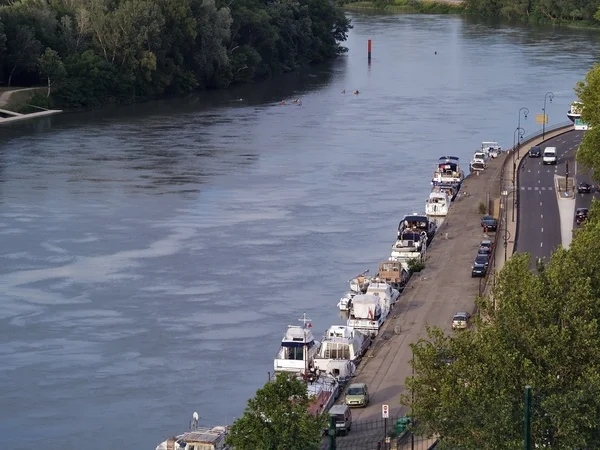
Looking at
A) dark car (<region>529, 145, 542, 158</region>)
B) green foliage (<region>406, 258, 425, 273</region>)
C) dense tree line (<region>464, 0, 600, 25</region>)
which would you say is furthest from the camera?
dense tree line (<region>464, 0, 600, 25</region>)

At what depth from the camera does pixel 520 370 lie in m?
18.0

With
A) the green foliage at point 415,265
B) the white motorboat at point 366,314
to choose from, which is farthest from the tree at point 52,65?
the white motorboat at point 366,314

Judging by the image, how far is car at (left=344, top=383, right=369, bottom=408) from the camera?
23.2 metres

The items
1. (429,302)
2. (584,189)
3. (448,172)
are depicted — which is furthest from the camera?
(448,172)

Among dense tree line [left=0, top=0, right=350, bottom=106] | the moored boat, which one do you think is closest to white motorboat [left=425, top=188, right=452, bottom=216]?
the moored boat

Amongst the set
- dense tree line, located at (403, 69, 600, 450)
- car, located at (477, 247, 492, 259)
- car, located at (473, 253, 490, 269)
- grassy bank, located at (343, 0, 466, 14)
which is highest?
dense tree line, located at (403, 69, 600, 450)

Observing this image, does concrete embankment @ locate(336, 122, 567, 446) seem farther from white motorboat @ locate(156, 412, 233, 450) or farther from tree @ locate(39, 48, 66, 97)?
tree @ locate(39, 48, 66, 97)

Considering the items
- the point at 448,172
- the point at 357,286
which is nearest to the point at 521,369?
the point at 357,286

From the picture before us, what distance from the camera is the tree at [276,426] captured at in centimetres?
1777

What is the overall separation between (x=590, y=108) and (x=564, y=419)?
29.8 meters

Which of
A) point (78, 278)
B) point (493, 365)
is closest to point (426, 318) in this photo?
point (78, 278)

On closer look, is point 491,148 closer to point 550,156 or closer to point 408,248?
point 550,156

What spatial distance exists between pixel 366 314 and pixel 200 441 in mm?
8311

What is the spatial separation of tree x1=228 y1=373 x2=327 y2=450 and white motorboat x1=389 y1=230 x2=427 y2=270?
50.1 feet
